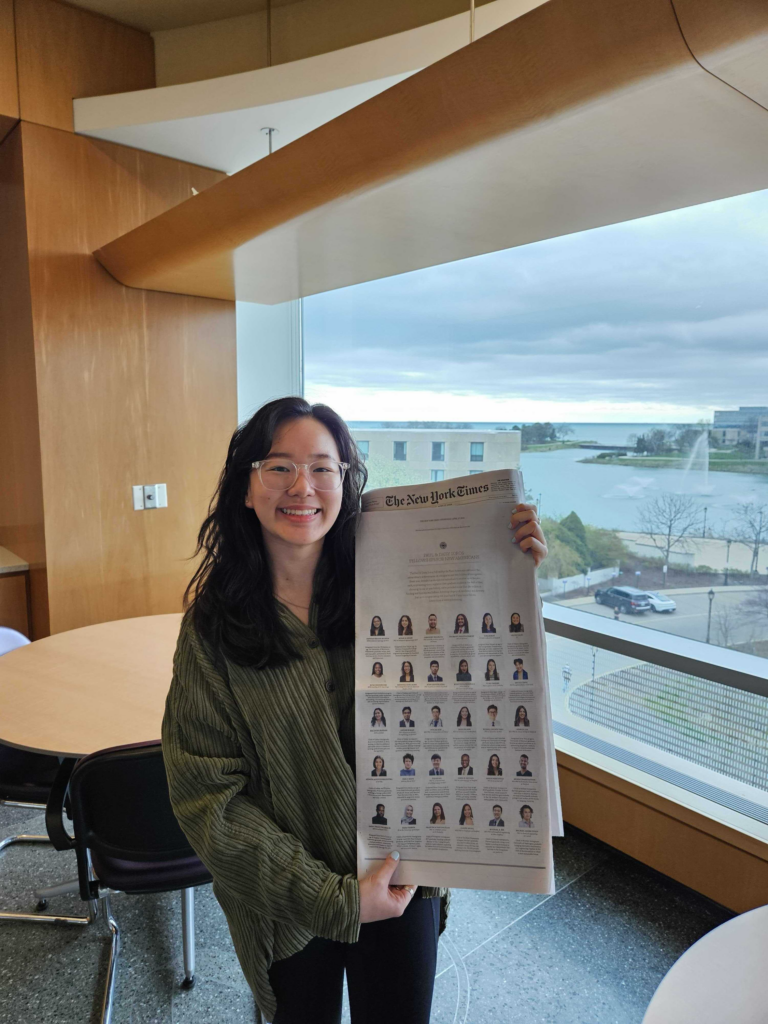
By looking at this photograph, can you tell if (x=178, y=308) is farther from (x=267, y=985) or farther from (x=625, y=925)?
(x=625, y=925)

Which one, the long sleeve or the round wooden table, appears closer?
the long sleeve

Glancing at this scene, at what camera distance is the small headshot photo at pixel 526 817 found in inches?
37.1

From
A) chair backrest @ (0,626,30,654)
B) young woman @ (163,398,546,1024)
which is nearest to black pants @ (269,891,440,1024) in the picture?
young woman @ (163,398,546,1024)

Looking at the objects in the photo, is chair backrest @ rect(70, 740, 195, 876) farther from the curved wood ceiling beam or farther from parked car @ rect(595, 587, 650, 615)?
parked car @ rect(595, 587, 650, 615)

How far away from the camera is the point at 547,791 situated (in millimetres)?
948

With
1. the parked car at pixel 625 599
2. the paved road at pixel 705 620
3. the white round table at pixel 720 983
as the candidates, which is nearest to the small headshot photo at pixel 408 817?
the white round table at pixel 720 983

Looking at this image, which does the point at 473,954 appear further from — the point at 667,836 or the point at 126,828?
the point at 126,828

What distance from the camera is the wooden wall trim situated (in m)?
2.01

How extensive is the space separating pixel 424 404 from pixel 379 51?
4.61ft

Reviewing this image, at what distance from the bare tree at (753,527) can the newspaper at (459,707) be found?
54.8 inches

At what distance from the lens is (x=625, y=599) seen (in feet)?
7.93

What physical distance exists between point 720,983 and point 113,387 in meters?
2.99

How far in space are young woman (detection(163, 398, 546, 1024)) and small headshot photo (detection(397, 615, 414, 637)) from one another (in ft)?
0.37

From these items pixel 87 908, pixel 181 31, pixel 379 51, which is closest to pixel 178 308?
pixel 181 31
